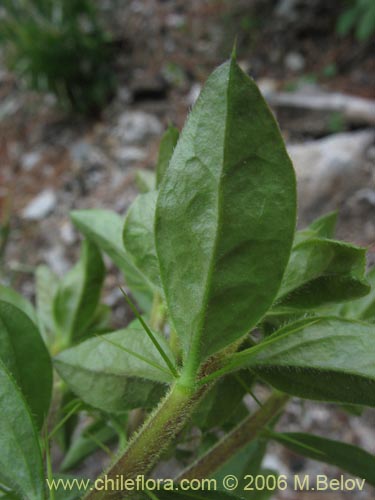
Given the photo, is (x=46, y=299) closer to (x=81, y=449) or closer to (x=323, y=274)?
(x=81, y=449)

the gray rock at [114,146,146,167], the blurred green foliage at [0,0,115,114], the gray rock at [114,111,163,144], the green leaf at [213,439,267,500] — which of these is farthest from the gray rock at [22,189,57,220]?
the green leaf at [213,439,267,500]

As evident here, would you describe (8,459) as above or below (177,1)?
below

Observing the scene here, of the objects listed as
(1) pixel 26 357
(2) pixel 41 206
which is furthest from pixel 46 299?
(2) pixel 41 206

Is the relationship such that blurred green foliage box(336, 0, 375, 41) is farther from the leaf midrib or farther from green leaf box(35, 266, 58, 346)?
the leaf midrib

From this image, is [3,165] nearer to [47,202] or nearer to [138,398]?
[47,202]

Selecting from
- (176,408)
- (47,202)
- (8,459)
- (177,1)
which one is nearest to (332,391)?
(176,408)

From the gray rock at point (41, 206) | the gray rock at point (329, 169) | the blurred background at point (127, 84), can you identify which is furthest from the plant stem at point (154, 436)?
the gray rock at point (41, 206)

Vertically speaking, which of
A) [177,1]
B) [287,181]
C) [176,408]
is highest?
[177,1]
